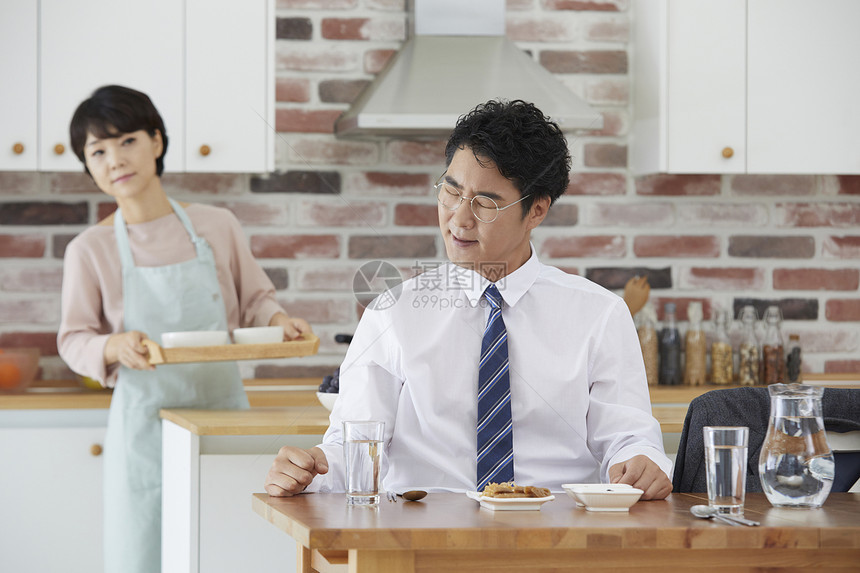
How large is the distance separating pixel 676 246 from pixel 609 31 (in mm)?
756

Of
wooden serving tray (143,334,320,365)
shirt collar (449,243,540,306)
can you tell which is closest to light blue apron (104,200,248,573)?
wooden serving tray (143,334,320,365)

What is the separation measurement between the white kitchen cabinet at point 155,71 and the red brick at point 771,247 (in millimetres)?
1609

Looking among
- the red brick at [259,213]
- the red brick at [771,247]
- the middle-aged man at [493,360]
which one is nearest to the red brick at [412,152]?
the red brick at [259,213]

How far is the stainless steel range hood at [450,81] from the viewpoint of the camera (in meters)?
2.84

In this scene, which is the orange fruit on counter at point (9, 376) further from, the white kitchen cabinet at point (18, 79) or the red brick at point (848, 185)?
the red brick at point (848, 185)

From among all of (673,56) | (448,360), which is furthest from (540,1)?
(448,360)

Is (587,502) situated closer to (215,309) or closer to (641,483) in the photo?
(641,483)

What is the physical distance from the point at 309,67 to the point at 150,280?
3.32 feet

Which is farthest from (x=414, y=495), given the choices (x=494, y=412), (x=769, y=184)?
(x=769, y=184)

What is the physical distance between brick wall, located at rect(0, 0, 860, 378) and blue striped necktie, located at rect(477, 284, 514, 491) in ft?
4.89

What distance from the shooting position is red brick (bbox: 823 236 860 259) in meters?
3.45

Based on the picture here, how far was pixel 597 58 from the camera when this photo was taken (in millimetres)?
3350

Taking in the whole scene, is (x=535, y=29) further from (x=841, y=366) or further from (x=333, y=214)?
(x=841, y=366)

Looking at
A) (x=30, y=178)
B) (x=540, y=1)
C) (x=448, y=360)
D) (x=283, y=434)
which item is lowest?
(x=283, y=434)
